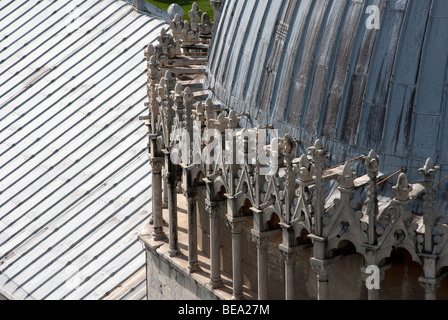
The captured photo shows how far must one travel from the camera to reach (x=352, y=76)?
39406mm

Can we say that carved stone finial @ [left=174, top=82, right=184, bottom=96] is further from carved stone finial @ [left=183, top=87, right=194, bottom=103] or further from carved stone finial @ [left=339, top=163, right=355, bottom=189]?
carved stone finial @ [left=339, top=163, right=355, bottom=189]

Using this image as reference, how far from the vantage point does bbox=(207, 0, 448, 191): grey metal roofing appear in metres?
38.1

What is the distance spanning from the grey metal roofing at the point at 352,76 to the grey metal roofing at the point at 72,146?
1335 centimetres

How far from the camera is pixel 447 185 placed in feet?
125

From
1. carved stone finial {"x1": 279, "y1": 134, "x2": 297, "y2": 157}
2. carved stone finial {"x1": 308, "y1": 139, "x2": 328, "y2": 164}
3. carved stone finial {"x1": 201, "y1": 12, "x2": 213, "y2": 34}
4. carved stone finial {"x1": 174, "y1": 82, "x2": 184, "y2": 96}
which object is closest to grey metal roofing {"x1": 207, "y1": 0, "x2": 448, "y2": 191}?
carved stone finial {"x1": 279, "y1": 134, "x2": 297, "y2": 157}

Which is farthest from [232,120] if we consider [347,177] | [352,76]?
[347,177]

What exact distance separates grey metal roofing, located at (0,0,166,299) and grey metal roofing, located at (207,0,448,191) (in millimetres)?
13348

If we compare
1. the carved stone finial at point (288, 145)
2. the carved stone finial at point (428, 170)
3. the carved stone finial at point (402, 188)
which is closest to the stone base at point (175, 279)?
the carved stone finial at point (288, 145)

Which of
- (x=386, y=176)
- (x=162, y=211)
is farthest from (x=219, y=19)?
(x=386, y=176)

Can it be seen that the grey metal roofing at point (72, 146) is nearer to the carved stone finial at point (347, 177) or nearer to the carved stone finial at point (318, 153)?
the carved stone finial at point (318, 153)

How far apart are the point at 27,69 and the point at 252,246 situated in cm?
2755

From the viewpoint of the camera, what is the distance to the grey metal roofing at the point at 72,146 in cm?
5459

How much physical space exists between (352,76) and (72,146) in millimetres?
23897
